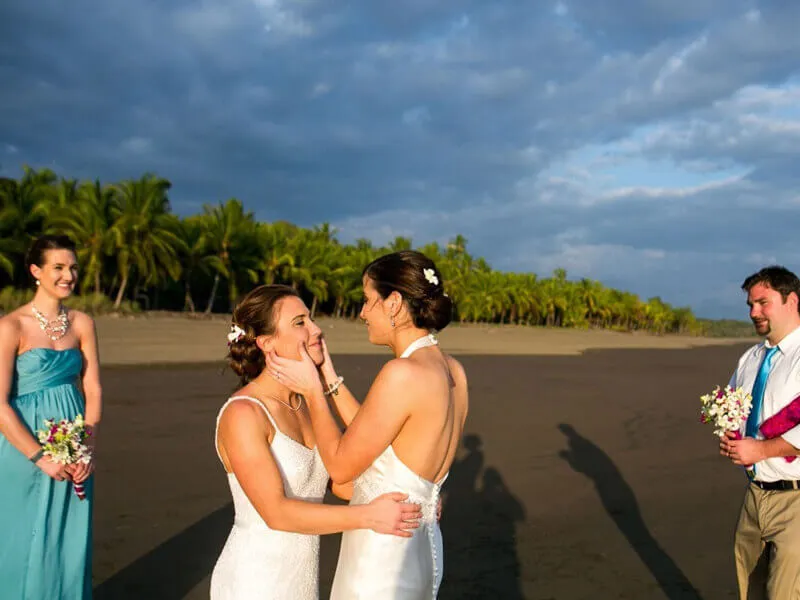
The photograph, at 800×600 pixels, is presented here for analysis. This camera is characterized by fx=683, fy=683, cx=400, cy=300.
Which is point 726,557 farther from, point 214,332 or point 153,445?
point 214,332

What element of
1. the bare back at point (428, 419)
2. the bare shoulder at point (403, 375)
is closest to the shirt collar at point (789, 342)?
the bare back at point (428, 419)

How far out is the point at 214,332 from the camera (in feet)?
96.4

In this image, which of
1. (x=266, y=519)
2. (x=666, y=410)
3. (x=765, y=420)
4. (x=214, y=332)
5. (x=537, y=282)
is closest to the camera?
(x=266, y=519)

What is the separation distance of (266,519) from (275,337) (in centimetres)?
69

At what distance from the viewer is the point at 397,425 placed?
7.80 feet

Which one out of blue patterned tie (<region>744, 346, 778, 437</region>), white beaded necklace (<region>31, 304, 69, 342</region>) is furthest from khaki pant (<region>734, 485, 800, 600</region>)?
white beaded necklace (<region>31, 304, 69, 342</region>)

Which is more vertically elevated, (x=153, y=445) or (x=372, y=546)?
(x=372, y=546)

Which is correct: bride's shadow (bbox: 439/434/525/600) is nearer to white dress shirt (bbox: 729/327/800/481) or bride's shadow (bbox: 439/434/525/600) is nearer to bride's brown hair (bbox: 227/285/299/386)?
A: white dress shirt (bbox: 729/327/800/481)

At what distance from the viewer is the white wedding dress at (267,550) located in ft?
8.34

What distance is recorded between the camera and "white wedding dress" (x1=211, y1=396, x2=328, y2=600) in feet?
8.34

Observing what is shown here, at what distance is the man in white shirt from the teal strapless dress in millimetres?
3570

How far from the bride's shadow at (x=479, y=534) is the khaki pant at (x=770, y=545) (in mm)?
1934

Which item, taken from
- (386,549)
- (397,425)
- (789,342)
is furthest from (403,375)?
(789,342)

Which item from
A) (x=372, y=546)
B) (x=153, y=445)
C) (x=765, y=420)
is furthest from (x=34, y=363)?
(x=153, y=445)
